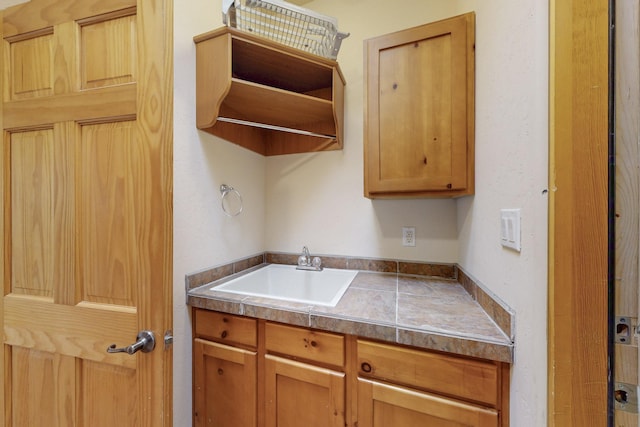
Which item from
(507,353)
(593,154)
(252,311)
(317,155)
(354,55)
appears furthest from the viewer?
(317,155)

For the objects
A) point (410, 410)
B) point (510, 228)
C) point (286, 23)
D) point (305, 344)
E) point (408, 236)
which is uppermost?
point (286, 23)

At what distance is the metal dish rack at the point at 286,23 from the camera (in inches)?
41.7

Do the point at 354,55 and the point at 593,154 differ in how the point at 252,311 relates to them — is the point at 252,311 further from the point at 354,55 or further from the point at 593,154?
the point at 354,55

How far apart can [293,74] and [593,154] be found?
128 cm

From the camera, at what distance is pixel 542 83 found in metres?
0.53

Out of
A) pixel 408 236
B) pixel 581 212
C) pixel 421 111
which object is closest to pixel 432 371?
pixel 581 212

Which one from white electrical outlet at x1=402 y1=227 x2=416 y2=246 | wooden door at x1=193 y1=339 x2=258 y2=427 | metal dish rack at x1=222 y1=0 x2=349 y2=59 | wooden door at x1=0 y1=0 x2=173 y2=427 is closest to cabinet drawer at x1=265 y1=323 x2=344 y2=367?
wooden door at x1=193 y1=339 x2=258 y2=427

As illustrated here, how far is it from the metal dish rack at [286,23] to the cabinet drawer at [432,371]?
4.56 ft

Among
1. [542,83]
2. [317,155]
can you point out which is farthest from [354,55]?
[542,83]

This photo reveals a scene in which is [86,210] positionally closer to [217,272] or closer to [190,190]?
[190,190]

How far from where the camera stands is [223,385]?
3.43 feet

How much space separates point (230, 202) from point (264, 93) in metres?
0.63

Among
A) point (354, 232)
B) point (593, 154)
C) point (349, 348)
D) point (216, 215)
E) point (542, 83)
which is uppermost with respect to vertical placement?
point (542, 83)

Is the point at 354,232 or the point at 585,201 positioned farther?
the point at 354,232
